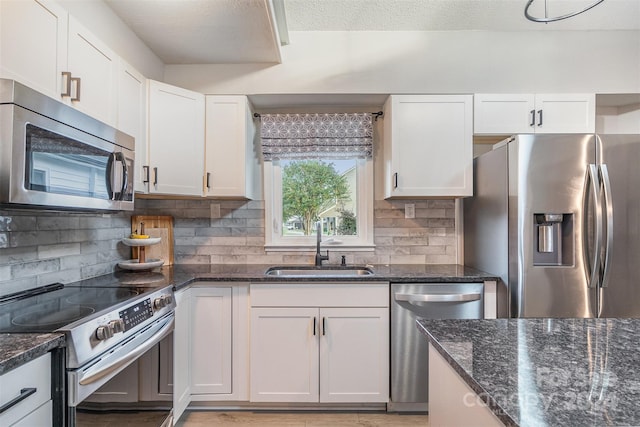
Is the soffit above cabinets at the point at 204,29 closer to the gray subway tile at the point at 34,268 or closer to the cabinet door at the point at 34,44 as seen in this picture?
the cabinet door at the point at 34,44

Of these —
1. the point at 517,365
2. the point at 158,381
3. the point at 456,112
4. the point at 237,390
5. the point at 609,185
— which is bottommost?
the point at 237,390

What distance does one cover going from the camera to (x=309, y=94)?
241 cm

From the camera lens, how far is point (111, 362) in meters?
1.23

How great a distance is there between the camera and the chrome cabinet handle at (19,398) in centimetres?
83

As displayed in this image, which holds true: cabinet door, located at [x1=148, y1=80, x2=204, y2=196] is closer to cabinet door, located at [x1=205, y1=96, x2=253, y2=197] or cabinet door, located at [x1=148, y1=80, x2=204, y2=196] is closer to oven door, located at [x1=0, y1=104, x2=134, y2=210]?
cabinet door, located at [x1=205, y1=96, x2=253, y2=197]

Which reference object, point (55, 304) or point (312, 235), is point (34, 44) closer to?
point (55, 304)

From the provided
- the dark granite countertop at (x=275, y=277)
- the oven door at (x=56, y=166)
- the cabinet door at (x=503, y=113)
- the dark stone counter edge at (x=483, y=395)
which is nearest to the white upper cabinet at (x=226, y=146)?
the dark granite countertop at (x=275, y=277)

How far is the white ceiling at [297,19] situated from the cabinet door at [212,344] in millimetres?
1595

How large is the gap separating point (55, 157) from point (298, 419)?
6.32 ft

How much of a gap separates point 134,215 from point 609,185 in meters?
3.05

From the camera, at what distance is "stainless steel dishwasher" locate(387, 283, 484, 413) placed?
6.77 ft

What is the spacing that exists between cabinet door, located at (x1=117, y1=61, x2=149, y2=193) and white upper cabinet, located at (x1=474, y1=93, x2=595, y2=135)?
2.22m

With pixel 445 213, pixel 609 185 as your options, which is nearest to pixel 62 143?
pixel 445 213

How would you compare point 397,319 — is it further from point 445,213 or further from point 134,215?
point 134,215
